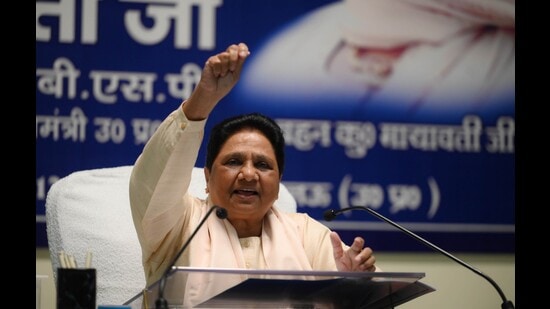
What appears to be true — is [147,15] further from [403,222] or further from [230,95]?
[403,222]

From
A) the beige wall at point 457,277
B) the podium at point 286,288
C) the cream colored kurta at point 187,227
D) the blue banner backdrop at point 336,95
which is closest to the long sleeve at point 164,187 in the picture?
the cream colored kurta at point 187,227

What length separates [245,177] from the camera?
3.12 metres

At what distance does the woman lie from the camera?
279 centimetres

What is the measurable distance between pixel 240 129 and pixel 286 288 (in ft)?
3.26

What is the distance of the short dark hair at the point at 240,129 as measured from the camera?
3215mm

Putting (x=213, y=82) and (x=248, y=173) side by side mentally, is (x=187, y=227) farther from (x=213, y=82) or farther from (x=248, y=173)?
(x=213, y=82)

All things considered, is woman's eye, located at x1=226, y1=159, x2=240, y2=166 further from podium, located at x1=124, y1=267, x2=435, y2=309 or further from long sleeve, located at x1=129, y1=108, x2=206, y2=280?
podium, located at x1=124, y1=267, x2=435, y2=309

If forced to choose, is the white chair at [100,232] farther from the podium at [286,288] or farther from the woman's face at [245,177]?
the podium at [286,288]

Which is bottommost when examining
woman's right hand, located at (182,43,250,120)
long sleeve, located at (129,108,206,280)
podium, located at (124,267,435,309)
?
podium, located at (124,267,435,309)

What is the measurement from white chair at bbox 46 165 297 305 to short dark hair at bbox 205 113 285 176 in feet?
1.22

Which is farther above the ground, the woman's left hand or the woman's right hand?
the woman's right hand

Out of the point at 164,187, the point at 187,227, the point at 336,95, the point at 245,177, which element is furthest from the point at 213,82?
the point at 336,95

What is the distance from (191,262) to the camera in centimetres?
303

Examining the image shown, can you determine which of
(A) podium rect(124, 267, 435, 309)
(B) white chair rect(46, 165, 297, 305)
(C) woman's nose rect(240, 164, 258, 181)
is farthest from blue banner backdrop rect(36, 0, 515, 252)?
(A) podium rect(124, 267, 435, 309)
